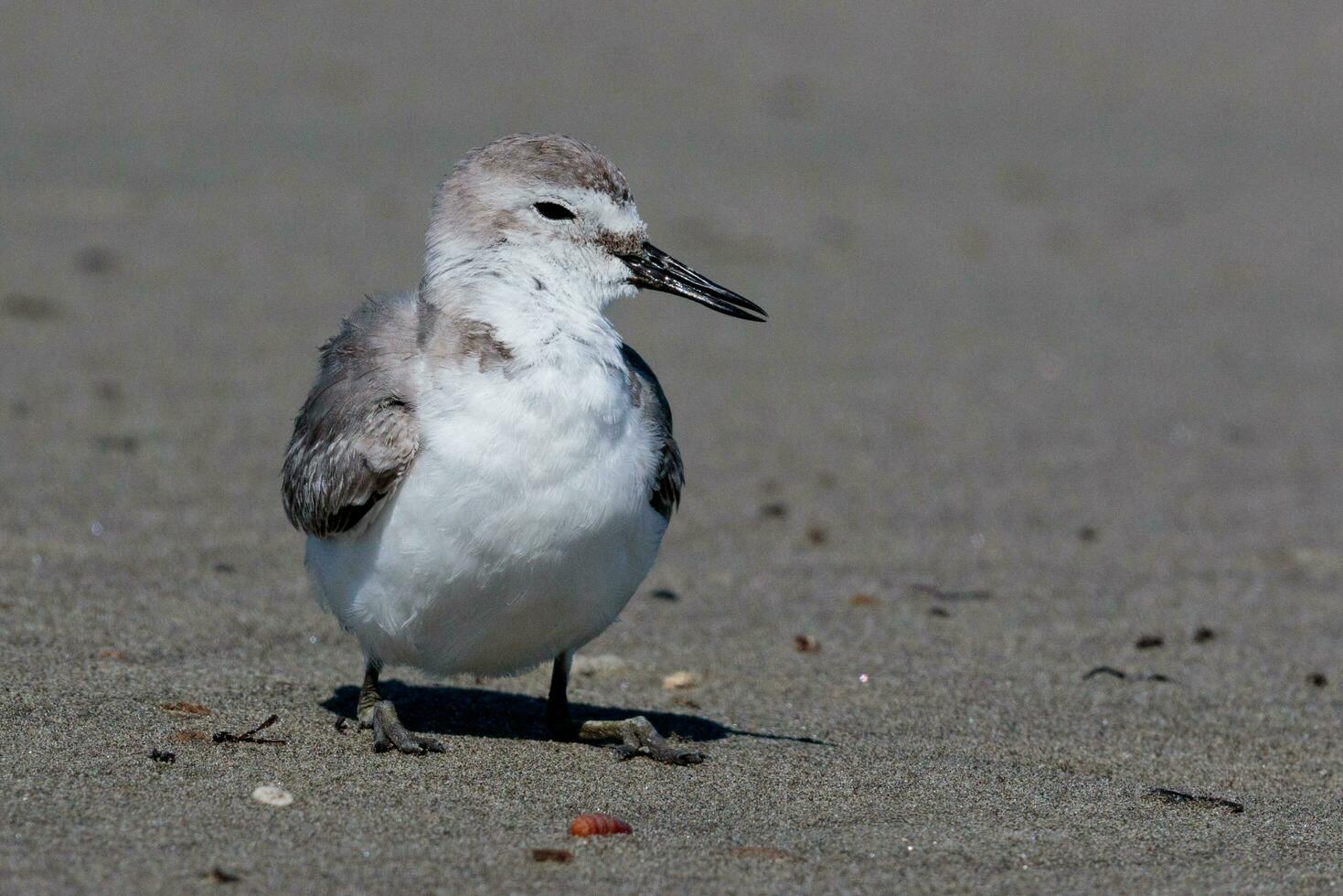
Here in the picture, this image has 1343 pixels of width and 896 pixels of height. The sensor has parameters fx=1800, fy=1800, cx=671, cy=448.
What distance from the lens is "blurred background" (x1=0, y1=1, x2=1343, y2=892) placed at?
4.68 meters

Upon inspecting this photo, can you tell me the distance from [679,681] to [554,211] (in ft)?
6.17

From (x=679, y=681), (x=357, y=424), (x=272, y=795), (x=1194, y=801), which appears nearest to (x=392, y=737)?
(x=272, y=795)

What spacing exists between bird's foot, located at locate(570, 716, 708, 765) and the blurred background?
0.08m

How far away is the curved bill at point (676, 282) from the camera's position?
17.6ft

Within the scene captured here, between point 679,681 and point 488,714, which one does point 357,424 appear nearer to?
point 488,714

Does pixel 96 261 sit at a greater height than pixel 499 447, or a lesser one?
greater

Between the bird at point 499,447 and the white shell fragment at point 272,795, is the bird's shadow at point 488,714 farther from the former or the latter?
the white shell fragment at point 272,795

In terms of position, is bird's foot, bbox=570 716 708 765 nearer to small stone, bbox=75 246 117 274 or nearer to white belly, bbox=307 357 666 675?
white belly, bbox=307 357 666 675

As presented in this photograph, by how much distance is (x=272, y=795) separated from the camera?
449 centimetres

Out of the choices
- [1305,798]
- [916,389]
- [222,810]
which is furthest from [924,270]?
[222,810]

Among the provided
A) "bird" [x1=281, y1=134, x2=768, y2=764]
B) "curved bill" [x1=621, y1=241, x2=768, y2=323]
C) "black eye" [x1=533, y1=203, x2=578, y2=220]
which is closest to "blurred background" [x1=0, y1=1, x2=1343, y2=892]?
"bird" [x1=281, y1=134, x2=768, y2=764]

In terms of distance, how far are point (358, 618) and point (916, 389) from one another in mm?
6192

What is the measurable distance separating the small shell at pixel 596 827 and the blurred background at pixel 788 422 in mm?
88

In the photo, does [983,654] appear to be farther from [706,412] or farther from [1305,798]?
[706,412]
